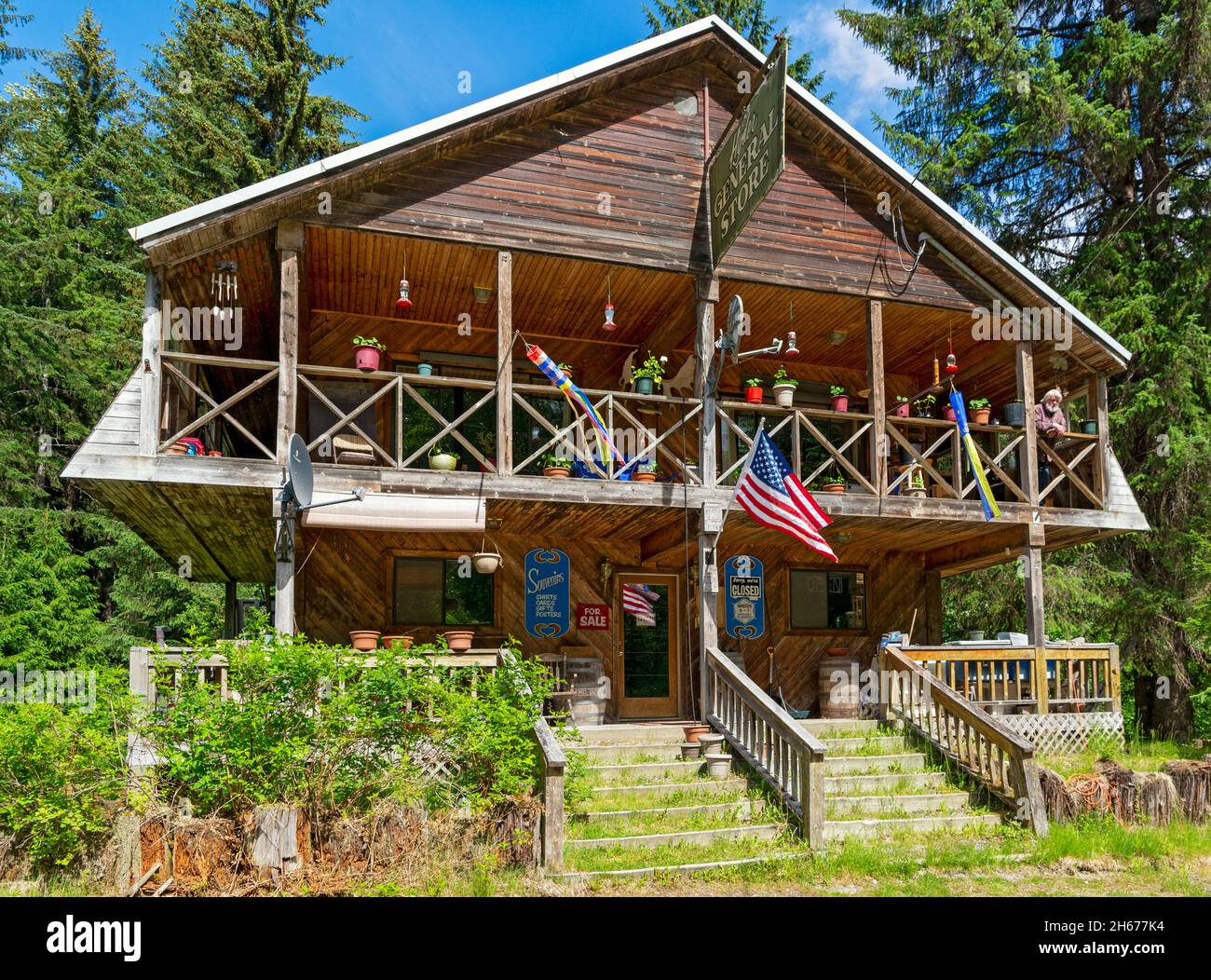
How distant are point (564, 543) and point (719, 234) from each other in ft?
17.2

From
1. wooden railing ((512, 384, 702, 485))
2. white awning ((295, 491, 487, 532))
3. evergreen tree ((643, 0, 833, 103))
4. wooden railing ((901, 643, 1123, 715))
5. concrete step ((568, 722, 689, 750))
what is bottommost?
concrete step ((568, 722, 689, 750))

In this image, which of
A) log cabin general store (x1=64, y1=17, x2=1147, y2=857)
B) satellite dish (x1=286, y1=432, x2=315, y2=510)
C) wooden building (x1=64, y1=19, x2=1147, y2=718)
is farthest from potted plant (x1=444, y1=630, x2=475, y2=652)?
satellite dish (x1=286, y1=432, x2=315, y2=510)

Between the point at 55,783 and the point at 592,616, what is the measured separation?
332 inches

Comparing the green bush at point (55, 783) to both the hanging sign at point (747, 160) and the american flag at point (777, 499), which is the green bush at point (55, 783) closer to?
the american flag at point (777, 499)

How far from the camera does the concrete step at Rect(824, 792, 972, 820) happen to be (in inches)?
422

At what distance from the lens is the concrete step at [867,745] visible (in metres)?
12.1

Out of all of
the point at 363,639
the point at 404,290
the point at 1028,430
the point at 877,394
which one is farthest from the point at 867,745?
the point at 404,290

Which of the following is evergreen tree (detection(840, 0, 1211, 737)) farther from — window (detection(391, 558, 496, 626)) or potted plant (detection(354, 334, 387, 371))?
potted plant (detection(354, 334, 387, 371))

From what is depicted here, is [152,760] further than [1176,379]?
No

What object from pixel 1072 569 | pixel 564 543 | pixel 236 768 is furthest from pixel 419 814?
pixel 1072 569

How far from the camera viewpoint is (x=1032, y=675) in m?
13.9

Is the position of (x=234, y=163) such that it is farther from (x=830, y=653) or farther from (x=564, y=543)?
(x=830, y=653)

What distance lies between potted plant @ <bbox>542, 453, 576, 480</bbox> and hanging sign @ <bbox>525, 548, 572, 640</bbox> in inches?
111
